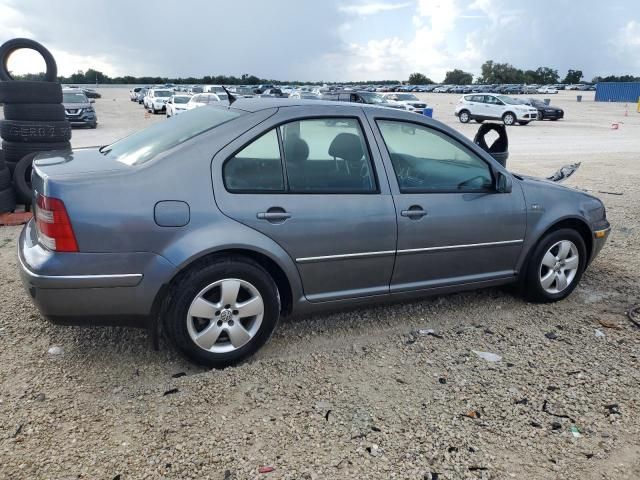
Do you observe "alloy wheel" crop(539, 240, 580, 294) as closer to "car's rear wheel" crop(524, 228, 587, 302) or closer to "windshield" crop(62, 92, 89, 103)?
"car's rear wheel" crop(524, 228, 587, 302)

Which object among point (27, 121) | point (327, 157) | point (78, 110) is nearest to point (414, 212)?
point (327, 157)

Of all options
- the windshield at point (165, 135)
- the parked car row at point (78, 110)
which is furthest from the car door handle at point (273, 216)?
the parked car row at point (78, 110)

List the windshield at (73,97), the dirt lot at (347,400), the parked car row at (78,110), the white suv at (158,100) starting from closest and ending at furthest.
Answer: the dirt lot at (347,400) → the parked car row at (78,110) → the windshield at (73,97) → the white suv at (158,100)

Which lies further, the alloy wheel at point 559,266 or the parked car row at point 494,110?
the parked car row at point 494,110

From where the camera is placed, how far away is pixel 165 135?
3.80 meters

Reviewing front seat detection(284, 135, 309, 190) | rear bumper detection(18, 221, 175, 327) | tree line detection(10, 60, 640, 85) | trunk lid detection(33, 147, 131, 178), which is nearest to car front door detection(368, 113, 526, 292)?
front seat detection(284, 135, 309, 190)

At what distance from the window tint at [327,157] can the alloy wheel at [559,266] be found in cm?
181

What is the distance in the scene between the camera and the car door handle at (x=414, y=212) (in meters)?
3.80

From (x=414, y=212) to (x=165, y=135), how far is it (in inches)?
71.5

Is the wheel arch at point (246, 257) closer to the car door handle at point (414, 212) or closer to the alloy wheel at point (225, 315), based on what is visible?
the alloy wheel at point (225, 315)

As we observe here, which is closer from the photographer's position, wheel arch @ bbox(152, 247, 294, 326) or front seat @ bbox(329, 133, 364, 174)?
wheel arch @ bbox(152, 247, 294, 326)

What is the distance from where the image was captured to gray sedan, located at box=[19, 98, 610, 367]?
10.1 ft

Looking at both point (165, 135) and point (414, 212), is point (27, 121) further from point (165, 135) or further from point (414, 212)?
point (414, 212)

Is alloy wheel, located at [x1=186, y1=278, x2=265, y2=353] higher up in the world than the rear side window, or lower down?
lower down
